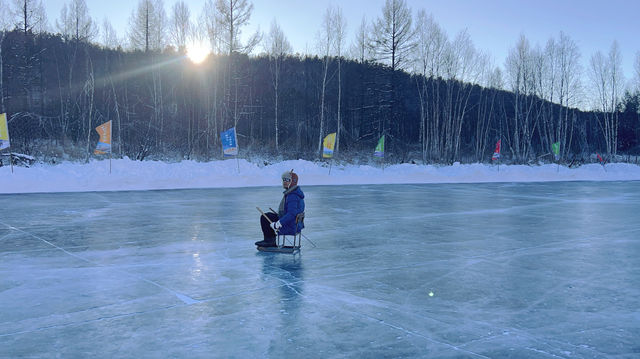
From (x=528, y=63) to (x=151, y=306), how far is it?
197 feet

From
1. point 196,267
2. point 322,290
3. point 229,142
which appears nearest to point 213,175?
point 229,142

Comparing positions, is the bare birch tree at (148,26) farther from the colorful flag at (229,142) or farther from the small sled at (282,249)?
the small sled at (282,249)

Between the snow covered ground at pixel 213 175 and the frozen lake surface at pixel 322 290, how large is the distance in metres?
11.1

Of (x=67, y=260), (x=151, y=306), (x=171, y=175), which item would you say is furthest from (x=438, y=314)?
(x=171, y=175)

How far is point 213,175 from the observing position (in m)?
26.8

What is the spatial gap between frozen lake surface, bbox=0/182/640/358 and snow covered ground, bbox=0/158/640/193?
1114 cm

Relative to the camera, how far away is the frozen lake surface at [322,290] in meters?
4.27

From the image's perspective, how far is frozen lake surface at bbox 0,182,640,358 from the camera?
4270 mm

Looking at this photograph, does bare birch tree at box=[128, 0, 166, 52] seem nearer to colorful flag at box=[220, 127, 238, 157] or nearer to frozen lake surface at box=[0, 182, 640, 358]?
colorful flag at box=[220, 127, 238, 157]

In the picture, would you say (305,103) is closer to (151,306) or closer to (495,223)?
(495,223)

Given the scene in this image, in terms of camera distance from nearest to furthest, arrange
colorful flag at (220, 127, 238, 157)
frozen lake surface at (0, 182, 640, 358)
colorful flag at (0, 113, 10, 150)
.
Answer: frozen lake surface at (0, 182, 640, 358)
colorful flag at (0, 113, 10, 150)
colorful flag at (220, 127, 238, 157)

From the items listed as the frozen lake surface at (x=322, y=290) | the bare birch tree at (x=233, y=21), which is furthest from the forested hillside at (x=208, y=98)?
the frozen lake surface at (x=322, y=290)

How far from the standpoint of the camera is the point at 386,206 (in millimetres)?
16672

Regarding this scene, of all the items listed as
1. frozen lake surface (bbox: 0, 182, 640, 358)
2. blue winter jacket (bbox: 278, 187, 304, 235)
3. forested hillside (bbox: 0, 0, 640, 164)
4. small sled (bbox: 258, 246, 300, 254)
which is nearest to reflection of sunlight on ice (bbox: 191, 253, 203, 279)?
frozen lake surface (bbox: 0, 182, 640, 358)
